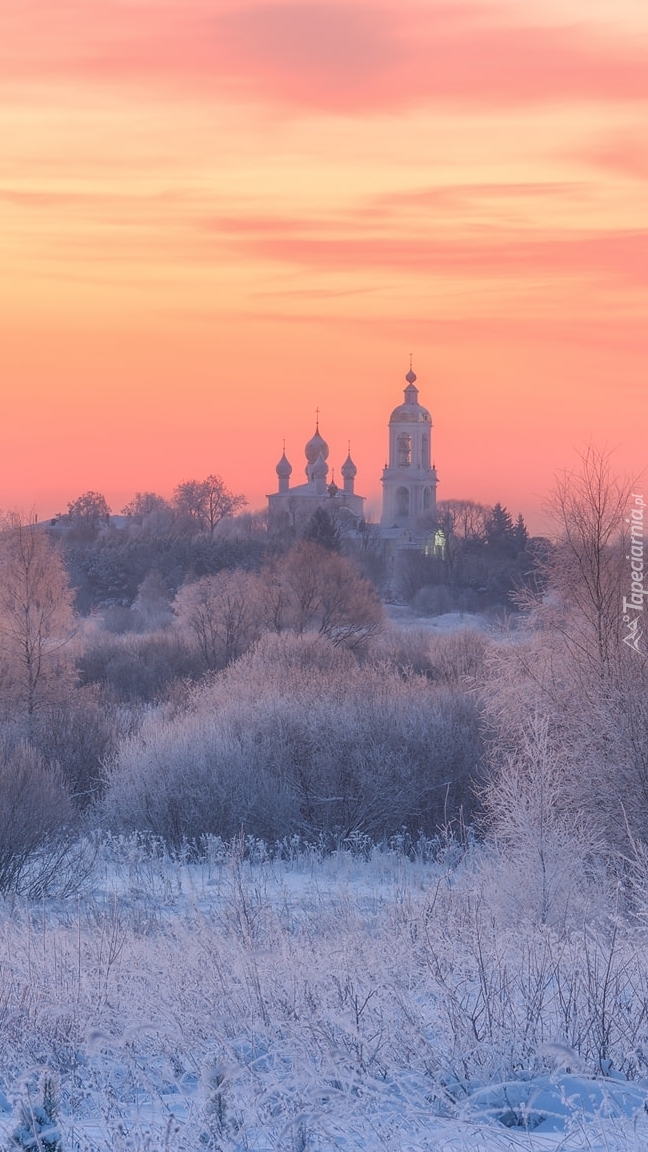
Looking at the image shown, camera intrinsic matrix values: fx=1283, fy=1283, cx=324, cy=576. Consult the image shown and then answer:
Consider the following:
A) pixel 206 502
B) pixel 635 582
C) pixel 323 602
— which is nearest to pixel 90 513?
pixel 206 502

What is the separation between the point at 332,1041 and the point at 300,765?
18726 millimetres

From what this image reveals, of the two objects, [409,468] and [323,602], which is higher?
[409,468]

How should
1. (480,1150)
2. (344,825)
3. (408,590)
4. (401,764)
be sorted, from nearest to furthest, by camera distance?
(480,1150) < (344,825) < (401,764) < (408,590)

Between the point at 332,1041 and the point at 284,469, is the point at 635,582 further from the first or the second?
the point at 284,469

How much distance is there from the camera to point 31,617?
118 feet

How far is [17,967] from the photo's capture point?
8.31m

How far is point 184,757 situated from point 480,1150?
1945 centimetres

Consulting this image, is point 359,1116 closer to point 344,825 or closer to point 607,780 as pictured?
point 607,780

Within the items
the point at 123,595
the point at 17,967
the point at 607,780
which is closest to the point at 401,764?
the point at 607,780

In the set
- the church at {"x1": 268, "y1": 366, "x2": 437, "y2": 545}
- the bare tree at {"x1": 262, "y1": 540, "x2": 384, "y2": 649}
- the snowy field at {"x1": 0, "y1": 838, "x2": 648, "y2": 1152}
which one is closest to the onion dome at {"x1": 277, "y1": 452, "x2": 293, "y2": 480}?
the church at {"x1": 268, "y1": 366, "x2": 437, "y2": 545}

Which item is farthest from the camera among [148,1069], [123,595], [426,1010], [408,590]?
[408,590]

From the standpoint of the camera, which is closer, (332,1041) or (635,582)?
(332,1041)

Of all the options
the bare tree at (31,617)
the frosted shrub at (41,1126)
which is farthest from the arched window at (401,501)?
the frosted shrub at (41,1126)

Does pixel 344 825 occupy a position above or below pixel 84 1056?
below
